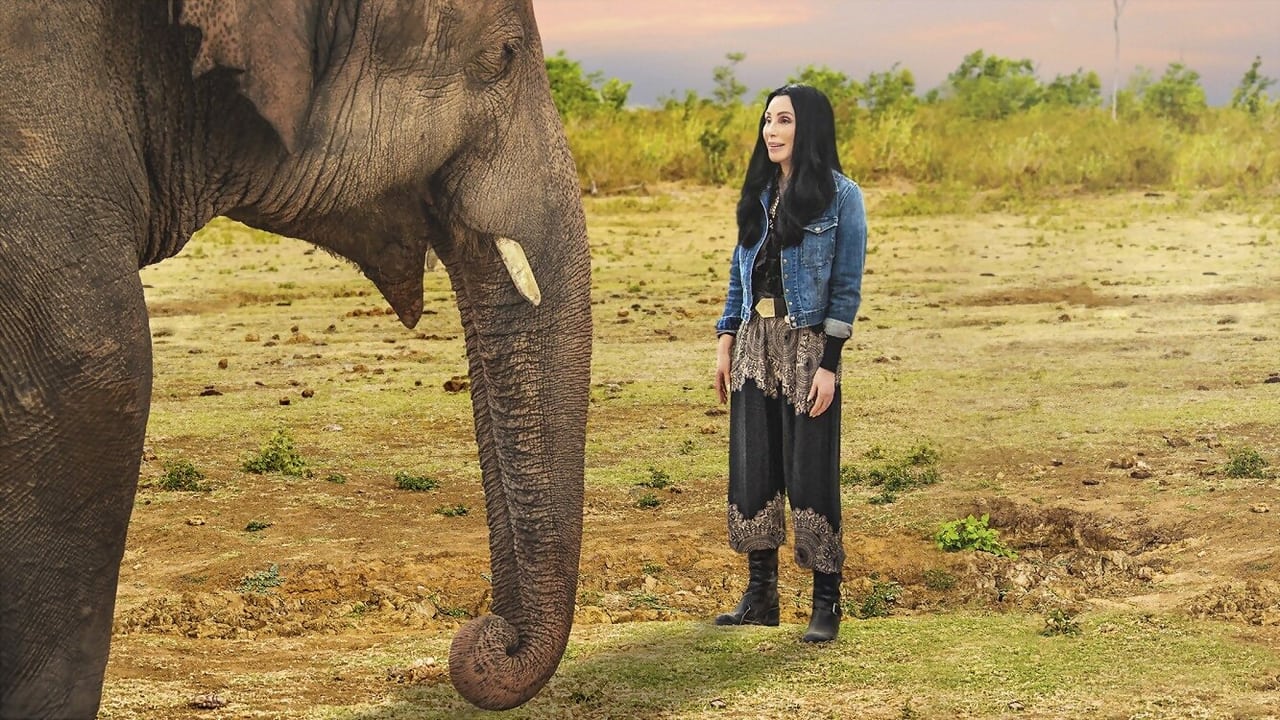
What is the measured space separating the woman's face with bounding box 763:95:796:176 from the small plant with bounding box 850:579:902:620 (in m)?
1.81

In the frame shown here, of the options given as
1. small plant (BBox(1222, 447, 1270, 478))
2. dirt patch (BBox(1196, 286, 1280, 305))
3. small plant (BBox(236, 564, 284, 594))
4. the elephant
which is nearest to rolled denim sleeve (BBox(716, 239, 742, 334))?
the elephant

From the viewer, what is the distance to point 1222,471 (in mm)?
8156

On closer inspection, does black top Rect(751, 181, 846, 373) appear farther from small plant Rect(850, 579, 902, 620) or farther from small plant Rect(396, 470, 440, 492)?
small plant Rect(396, 470, 440, 492)

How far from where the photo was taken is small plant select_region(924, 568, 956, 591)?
6.82m

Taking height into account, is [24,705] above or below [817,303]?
below

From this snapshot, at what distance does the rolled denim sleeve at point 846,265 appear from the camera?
227 inches

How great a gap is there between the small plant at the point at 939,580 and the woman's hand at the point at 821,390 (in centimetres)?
143

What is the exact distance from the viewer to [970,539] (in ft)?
23.7

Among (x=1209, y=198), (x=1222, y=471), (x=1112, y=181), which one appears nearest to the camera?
(x=1222, y=471)

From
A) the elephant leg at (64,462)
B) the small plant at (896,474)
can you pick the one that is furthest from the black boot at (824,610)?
the elephant leg at (64,462)

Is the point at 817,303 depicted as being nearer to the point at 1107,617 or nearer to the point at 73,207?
the point at 1107,617

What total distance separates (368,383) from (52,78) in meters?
7.67

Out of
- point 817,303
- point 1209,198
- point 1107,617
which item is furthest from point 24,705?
point 1209,198

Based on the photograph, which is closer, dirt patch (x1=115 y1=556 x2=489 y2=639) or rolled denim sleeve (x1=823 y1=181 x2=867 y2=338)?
rolled denim sleeve (x1=823 y1=181 x2=867 y2=338)
